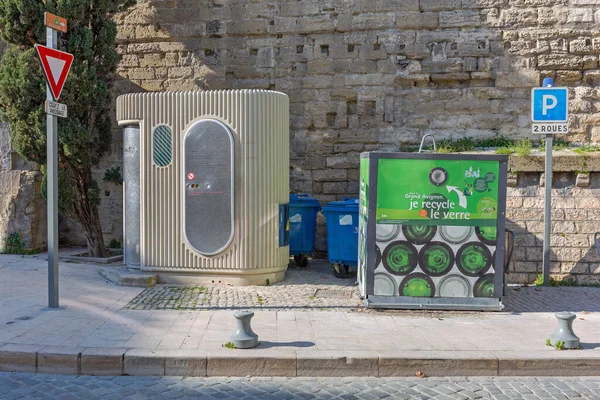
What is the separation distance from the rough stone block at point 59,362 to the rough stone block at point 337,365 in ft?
6.66

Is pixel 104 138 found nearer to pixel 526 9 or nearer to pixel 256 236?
pixel 256 236

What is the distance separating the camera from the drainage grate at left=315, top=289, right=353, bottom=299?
25.5 feet

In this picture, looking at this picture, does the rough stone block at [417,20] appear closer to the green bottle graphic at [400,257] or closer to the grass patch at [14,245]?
the green bottle graphic at [400,257]

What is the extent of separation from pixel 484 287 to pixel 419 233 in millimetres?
1022

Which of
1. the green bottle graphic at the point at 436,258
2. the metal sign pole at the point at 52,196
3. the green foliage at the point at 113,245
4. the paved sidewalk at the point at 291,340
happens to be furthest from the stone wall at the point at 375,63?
the metal sign pole at the point at 52,196

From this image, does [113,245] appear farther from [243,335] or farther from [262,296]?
[243,335]

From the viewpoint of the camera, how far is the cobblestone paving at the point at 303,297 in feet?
23.6

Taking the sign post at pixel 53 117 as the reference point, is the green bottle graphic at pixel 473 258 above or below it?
below

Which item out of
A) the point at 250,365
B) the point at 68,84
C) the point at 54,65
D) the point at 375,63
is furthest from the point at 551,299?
the point at 68,84

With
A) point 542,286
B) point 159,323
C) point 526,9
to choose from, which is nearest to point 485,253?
point 542,286

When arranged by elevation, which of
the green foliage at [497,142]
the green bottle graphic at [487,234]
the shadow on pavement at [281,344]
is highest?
the green foliage at [497,142]

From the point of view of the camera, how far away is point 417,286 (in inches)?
275

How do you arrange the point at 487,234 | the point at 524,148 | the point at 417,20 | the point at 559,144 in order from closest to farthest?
the point at 487,234 → the point at 524,148 → the point at 559,144 → the point at 417,20

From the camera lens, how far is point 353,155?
35.0 feet
